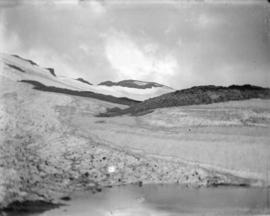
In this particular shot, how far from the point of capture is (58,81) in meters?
5.73

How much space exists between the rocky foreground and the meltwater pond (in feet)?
0.30

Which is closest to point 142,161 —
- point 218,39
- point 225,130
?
point 225,130

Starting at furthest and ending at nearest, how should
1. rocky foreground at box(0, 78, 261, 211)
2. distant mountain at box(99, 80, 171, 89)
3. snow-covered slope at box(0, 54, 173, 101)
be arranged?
1. distant mountain at box(99, 80, 171, 89)
2. snow-covered slope at box(0, 54, 173, 101)
3. rocky foreground at box(0, 78, 261, 211)

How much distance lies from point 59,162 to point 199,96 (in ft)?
6.57

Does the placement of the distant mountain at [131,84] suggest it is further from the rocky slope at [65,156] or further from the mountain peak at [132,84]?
the rocky slope at [65,156]

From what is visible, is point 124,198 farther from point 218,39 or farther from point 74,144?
point 218,39

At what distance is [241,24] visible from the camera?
552 cm

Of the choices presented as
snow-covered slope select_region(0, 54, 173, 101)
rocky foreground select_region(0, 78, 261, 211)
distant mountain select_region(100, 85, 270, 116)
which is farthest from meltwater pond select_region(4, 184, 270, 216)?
snow-covered slope select_region(0, 54, 173, 101)

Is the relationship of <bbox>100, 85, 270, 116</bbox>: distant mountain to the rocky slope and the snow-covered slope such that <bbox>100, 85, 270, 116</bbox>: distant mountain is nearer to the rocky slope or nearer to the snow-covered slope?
the snow-covered slope

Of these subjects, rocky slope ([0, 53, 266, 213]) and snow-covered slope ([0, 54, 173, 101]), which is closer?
rocky slope ([0, 53, 266, 213])

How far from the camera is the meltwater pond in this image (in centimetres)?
486

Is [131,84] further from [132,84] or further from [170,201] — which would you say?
[170,201]

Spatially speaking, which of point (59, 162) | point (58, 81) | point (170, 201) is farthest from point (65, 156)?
point (170, 201)

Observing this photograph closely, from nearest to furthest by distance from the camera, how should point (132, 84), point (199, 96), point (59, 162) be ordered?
1. point (59, 162)
2. point (132, 84)
3. point (199, 96)
